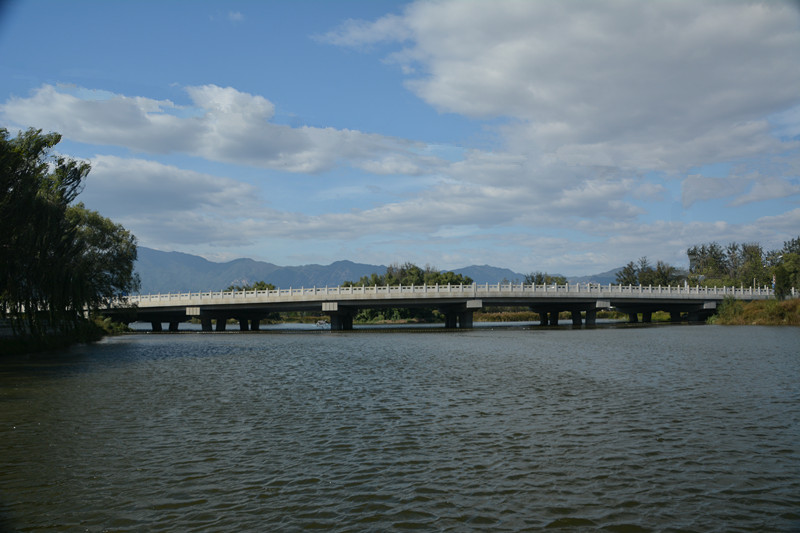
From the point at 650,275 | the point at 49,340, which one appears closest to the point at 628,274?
the point at 650,275

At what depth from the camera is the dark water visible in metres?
9.05

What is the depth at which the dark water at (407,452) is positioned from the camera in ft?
29.7

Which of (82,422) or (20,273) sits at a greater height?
(20,273)

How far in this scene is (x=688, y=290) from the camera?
81.4 meters

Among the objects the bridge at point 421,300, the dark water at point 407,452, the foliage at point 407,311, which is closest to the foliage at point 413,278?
the foliage at point 407,311

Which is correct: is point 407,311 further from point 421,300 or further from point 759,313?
point 759,313

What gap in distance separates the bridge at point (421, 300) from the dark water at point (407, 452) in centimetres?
4526

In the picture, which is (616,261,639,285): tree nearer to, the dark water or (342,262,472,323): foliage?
(342,262,472,323): foliage

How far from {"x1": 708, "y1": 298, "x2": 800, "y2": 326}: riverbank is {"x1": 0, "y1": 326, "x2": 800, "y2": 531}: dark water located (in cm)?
4584

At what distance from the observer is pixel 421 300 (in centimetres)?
6988

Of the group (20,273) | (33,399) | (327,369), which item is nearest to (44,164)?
(20,273)

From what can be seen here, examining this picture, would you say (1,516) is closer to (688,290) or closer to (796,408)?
(796,408)

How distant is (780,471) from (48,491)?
44.6ft

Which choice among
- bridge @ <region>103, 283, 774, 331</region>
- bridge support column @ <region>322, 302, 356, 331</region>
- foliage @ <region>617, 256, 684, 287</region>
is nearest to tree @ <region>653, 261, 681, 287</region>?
foliage @ <region>617, 256, 684, 287</region>
